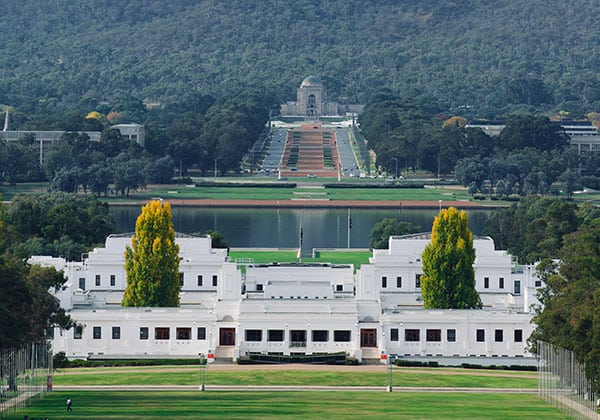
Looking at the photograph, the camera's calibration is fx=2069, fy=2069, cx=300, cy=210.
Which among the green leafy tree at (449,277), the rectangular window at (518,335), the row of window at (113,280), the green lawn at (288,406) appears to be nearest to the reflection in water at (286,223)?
the row of window at (113,280)

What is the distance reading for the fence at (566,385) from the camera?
61.8 meters

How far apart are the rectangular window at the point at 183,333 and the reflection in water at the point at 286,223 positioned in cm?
4171

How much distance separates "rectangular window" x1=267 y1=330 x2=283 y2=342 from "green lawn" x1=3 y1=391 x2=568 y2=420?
11.3 meters

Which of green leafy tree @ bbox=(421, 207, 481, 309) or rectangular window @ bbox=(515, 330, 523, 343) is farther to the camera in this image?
green leafy tree @ bbox=(421, 207, 481, 309)

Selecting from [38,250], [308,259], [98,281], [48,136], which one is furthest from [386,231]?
[48,136]

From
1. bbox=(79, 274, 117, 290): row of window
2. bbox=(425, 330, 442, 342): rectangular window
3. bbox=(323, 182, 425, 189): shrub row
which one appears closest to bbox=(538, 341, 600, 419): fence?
bbox=(425, 330, 442, 342): rectangular window

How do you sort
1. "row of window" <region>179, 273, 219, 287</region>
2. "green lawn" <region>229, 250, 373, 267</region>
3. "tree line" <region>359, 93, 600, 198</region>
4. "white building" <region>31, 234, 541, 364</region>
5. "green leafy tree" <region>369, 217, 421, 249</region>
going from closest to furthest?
"white building" <region>31, 234, 541, 364</region> → "row of window" <region>179, 273, 219, 287</region> → "green lawn" <region>229, 250, 373, 267</region> → "green leafy tree" <region>369, 217, 421, 249</region> → "tree line" <region>359, 93, 600, 198</region>

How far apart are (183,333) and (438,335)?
31.6 feet

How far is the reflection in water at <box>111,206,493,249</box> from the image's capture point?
125 meters

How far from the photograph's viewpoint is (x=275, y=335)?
253ft

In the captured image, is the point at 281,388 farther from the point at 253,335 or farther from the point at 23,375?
the point at 253,335

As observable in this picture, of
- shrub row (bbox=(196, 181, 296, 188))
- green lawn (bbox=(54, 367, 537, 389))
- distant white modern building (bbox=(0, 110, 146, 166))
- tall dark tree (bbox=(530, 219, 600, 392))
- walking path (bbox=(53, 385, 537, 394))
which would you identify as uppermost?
distant white modern building (bbox=(0, 110, 146, 166))

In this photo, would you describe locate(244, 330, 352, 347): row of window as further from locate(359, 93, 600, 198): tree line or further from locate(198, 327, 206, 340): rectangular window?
locate(359, 93, 600, 198): tree line

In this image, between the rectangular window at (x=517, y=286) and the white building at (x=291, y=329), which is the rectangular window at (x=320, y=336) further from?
the rectangular window at (x=517, y=286)
